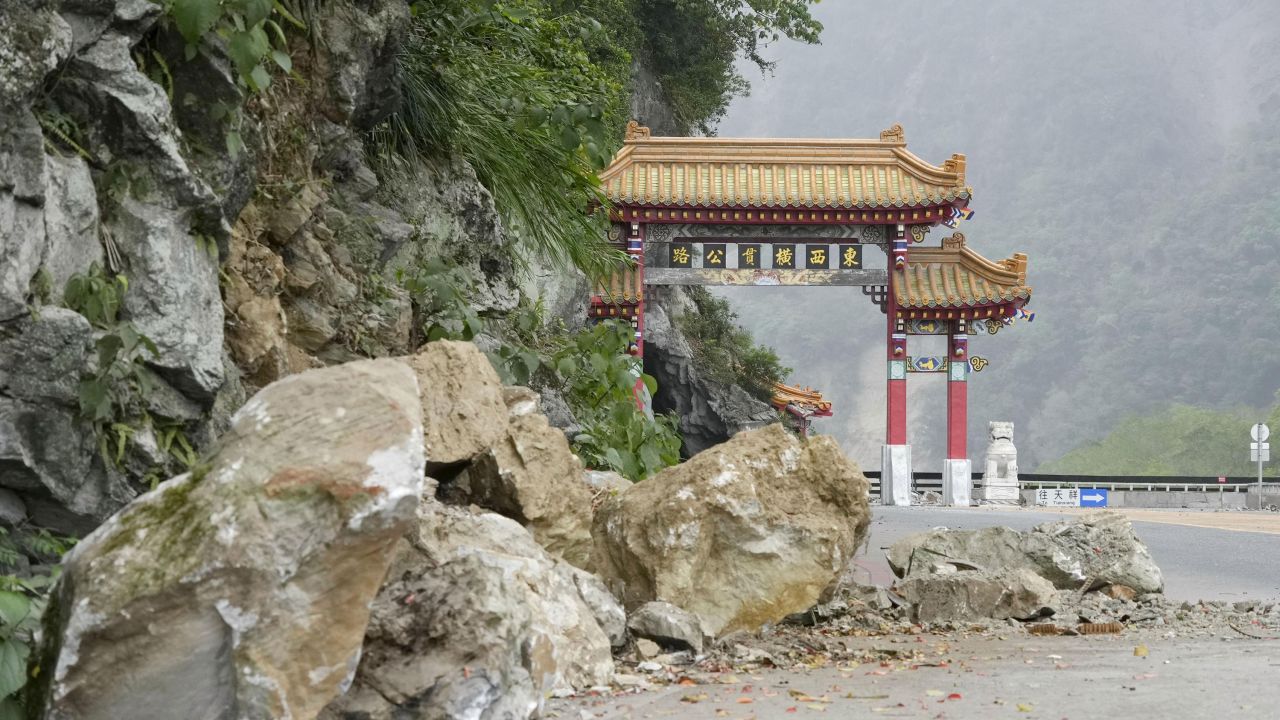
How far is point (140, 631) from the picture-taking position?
2279 mm

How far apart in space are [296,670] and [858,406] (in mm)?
65328

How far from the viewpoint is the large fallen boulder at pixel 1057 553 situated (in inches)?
243

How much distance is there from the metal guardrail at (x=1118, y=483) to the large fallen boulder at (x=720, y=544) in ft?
67.8

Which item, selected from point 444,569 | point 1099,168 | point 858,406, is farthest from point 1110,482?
point 1099,168

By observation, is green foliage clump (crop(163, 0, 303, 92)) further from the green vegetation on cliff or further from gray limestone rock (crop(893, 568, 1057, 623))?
gray limestone rock (crop(893, 568, 1057, 623))

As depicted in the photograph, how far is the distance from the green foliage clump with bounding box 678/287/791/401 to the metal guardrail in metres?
4.05

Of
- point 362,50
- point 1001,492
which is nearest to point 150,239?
point 362,50

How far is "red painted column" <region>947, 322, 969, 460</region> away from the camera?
20.3 m

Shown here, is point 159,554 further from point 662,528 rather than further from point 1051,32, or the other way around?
point 1051,32

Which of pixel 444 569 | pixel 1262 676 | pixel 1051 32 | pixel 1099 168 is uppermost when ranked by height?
pixel 1051 32

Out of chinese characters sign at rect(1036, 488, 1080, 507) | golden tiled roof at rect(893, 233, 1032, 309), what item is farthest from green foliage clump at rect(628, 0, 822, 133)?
chinese characters sign at rect(1036, 488, 1080, 507)

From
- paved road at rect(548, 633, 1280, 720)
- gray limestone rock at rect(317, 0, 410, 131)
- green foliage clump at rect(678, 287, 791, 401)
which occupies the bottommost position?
paved road at rect(548, 633, 1280, 720)

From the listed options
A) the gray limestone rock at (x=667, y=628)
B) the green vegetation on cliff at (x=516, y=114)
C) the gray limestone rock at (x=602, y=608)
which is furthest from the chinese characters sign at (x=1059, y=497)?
the gray limestone rock at (x=602, y=608)

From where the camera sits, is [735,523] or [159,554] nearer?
[159,554]
